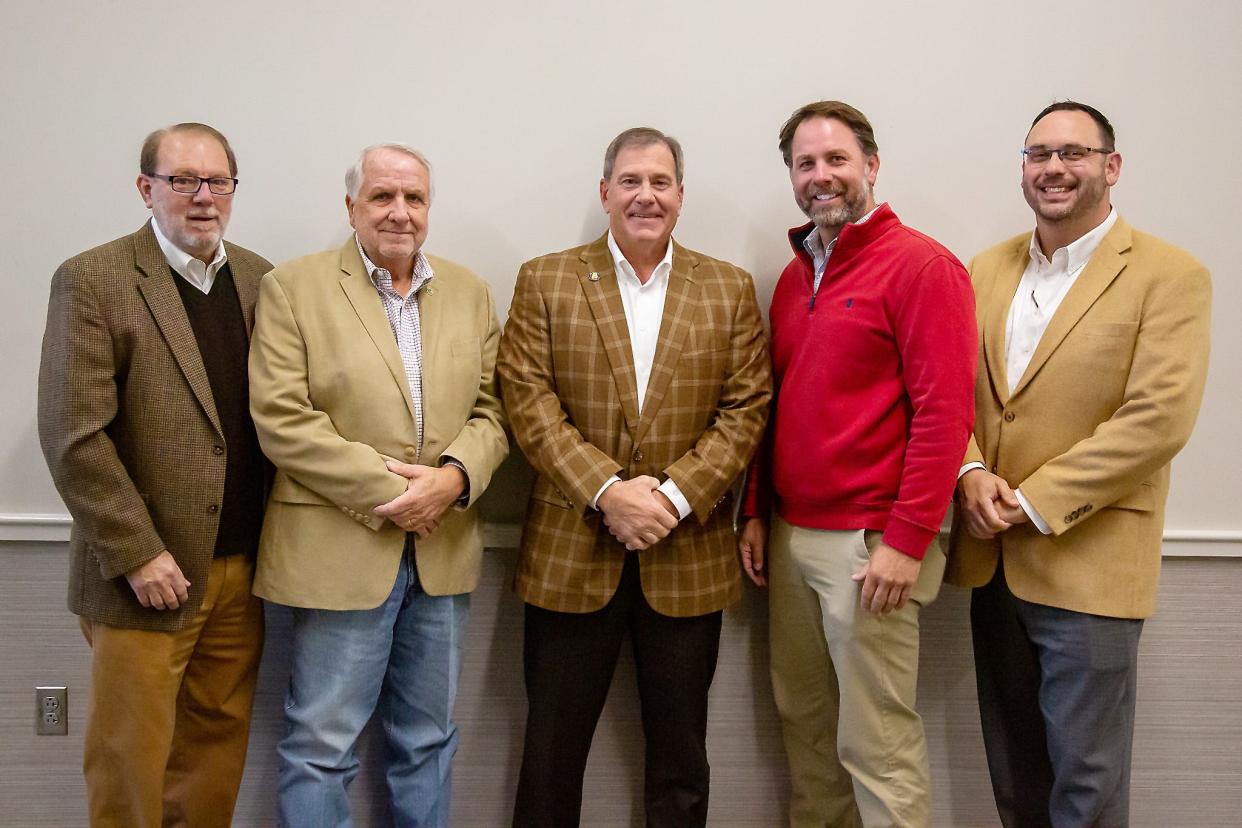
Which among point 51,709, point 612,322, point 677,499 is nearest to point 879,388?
point 677,499

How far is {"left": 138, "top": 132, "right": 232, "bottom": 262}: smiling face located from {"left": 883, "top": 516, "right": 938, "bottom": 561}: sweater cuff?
5.33 ft

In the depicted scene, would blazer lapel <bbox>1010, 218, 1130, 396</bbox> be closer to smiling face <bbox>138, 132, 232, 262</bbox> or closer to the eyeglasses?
the eyeglasses

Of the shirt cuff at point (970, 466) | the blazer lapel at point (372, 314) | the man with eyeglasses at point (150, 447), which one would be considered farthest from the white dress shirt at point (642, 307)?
the man with eyeglasses at point (150, 447)

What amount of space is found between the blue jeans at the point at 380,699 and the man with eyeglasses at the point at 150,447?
0.26 meters

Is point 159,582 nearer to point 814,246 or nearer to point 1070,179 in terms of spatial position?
point 814,246

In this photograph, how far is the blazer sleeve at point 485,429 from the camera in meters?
1.96

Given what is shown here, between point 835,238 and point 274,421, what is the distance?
1.34m

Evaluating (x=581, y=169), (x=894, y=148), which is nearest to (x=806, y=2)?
(x=894, y=148)

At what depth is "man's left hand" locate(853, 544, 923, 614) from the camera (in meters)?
1.86

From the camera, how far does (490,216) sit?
2.34 metres

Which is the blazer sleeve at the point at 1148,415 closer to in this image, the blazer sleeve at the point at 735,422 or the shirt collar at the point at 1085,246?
the shirt collar at the point at 1085,246

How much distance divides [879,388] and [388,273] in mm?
1153

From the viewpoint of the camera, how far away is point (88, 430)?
5.80ft

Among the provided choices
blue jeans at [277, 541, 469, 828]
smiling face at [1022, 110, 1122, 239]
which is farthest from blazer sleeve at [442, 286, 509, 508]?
smiling face at [1022, 110, 1122, 239]
